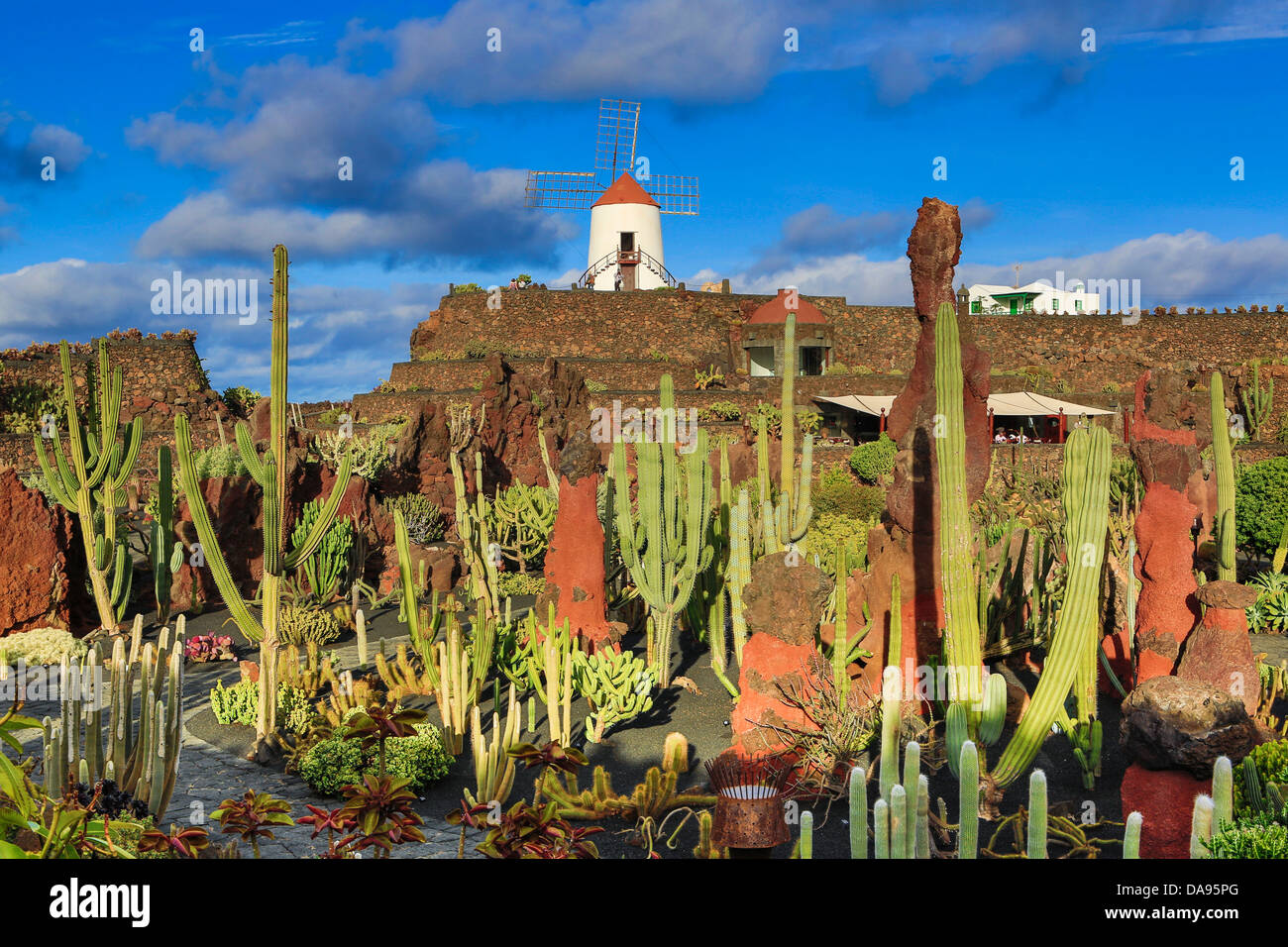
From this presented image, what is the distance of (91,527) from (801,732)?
749cm

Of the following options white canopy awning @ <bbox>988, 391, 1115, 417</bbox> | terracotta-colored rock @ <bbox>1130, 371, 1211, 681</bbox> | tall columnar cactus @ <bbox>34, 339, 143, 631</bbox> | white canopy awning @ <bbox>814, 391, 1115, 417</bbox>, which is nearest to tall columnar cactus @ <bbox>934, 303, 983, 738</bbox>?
terracotta-colored rock @ <bbox>1130, 371, 1211, 681</bbox>

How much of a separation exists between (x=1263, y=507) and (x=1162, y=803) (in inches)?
326

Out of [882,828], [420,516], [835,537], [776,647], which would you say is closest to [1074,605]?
[776,647]

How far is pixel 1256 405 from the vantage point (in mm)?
25781

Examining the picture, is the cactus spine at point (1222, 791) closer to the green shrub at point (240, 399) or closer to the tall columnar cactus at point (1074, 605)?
the tall columnar cactus at point (1074, 605)

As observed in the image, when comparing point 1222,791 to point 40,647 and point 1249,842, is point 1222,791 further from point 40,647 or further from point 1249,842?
point 40,647

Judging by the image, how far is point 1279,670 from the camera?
756 centimetres

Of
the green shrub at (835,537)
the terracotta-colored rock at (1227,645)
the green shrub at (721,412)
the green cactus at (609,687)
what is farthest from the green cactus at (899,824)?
the green shrub at (721,412)

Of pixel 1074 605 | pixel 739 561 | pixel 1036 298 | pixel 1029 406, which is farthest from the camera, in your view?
pixel 1036 298

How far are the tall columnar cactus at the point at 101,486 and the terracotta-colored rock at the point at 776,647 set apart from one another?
6.79m

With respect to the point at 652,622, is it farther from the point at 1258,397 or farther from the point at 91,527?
the point at 1258,397

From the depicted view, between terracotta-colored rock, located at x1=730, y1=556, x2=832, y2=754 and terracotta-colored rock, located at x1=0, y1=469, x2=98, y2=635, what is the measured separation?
7255 millimetres
